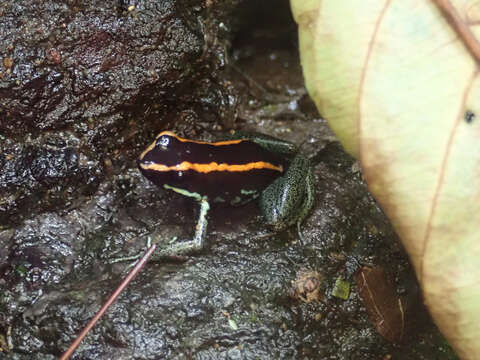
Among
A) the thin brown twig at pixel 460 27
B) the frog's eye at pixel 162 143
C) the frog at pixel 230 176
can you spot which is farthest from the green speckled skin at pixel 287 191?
the thin brown twig at pixel 460 27

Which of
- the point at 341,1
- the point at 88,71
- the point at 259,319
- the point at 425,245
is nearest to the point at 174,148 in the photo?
the point at 88,71

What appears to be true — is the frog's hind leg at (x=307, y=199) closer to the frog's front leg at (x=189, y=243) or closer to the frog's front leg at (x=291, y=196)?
the frog's front leg at (x=291, y=196)

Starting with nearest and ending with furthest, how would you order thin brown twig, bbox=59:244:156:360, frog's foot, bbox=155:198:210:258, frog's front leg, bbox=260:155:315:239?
thin brown twig, bbox=59:244:156:360, frog's foot, bbox=155:198:210:258, frog's front leg, bbox=260:155:315:239

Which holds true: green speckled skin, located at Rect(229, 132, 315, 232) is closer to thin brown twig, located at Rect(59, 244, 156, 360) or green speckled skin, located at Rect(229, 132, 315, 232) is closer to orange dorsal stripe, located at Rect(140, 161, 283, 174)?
orange dorsal stripe, located at Rect(140, 161, 283, 174)

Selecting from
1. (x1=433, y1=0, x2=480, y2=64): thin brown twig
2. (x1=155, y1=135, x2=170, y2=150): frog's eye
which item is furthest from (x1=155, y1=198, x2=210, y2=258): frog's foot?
(x1=433, y1=0, x2=480, y2=64): thin brown twig

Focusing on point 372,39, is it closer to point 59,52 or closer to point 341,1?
point 341,1

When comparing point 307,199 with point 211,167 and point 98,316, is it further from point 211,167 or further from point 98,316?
point 98,316
